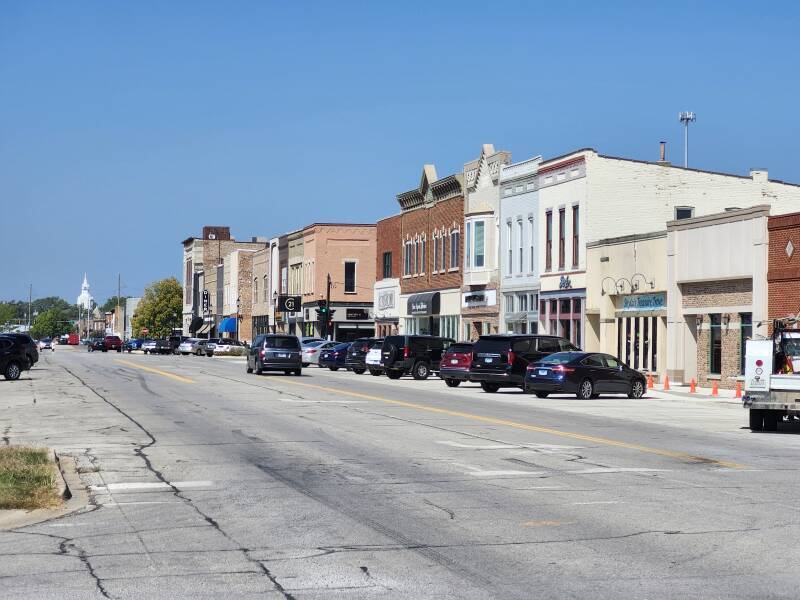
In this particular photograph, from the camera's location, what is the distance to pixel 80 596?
8.87 m

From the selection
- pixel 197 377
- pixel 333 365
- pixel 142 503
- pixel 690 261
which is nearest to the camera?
pixel 142 503

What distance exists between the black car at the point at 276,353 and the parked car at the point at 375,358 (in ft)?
10.2

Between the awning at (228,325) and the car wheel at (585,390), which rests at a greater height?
the awning at (228,325)

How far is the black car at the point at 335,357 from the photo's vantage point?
6150 cm

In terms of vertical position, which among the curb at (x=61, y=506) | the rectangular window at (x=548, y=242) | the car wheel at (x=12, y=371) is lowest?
the curb at (x=61, y=506)

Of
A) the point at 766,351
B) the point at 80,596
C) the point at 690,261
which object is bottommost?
the point at 80,596

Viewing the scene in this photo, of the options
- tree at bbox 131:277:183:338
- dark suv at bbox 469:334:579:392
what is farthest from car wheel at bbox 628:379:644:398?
tree at bbox 131:277:183:338

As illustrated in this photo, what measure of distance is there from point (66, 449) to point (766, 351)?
1292cm

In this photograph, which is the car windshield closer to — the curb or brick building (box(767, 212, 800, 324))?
brick building (box(767, 212, 800, 324))

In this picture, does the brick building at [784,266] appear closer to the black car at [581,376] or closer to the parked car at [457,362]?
the black car at [581,376]

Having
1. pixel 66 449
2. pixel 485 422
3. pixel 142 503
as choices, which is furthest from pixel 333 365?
pixel 142 503

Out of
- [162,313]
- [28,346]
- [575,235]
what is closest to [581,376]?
[575,235]

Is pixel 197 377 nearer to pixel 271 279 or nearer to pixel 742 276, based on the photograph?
pixel 742 276

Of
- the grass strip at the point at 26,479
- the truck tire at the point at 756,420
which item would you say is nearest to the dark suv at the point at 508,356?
the truck tire at the point at 756,420
